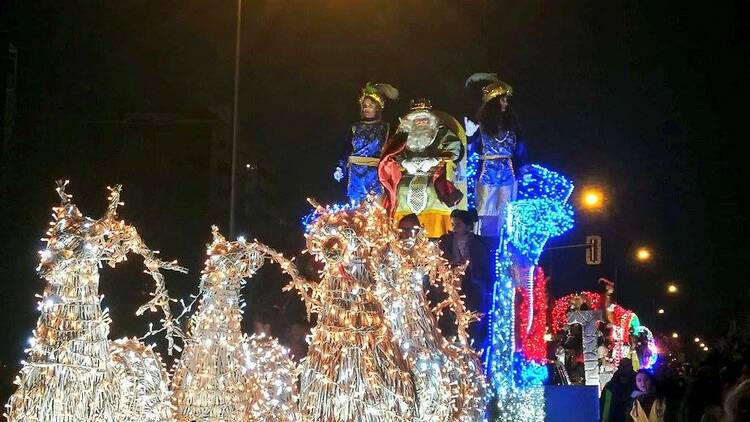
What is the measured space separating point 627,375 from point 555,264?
17.9 m

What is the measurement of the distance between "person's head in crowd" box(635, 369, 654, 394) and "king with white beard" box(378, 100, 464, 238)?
386cm

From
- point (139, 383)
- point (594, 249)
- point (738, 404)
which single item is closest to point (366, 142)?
point (139, 383)

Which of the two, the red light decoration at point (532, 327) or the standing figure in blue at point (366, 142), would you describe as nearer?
the red light decoration at point (532, 327)

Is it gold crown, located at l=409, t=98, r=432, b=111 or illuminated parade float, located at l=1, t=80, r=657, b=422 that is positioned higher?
gold crown, located at l=409, t=98, r=432, b=111

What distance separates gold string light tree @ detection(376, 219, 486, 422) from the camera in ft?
18.0

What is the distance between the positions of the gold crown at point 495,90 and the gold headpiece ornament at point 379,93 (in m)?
1.71

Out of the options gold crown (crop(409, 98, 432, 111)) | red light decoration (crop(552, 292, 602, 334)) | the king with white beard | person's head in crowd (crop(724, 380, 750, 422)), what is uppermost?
gold crown (crop(409, 98, 432, 111))

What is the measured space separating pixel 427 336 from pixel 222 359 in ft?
4.39

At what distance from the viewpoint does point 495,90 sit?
11.5 m

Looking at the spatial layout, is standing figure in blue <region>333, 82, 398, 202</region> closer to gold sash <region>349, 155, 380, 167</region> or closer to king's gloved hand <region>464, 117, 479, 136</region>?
gold sash <region>349, 155, 380, 167</region>

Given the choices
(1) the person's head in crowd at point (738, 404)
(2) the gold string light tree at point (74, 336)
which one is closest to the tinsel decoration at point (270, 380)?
(2) the gold string light tree at point (74, 336)

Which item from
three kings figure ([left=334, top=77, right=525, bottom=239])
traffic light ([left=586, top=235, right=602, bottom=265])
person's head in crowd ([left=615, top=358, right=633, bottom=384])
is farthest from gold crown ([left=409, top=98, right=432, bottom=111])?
traffic light ([left=586, top=235, right=602, bottom=265])

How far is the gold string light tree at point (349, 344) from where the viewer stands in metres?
4.71

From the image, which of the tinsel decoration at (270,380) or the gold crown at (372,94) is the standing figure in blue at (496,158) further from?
the tinsel decoration at (270,380)
